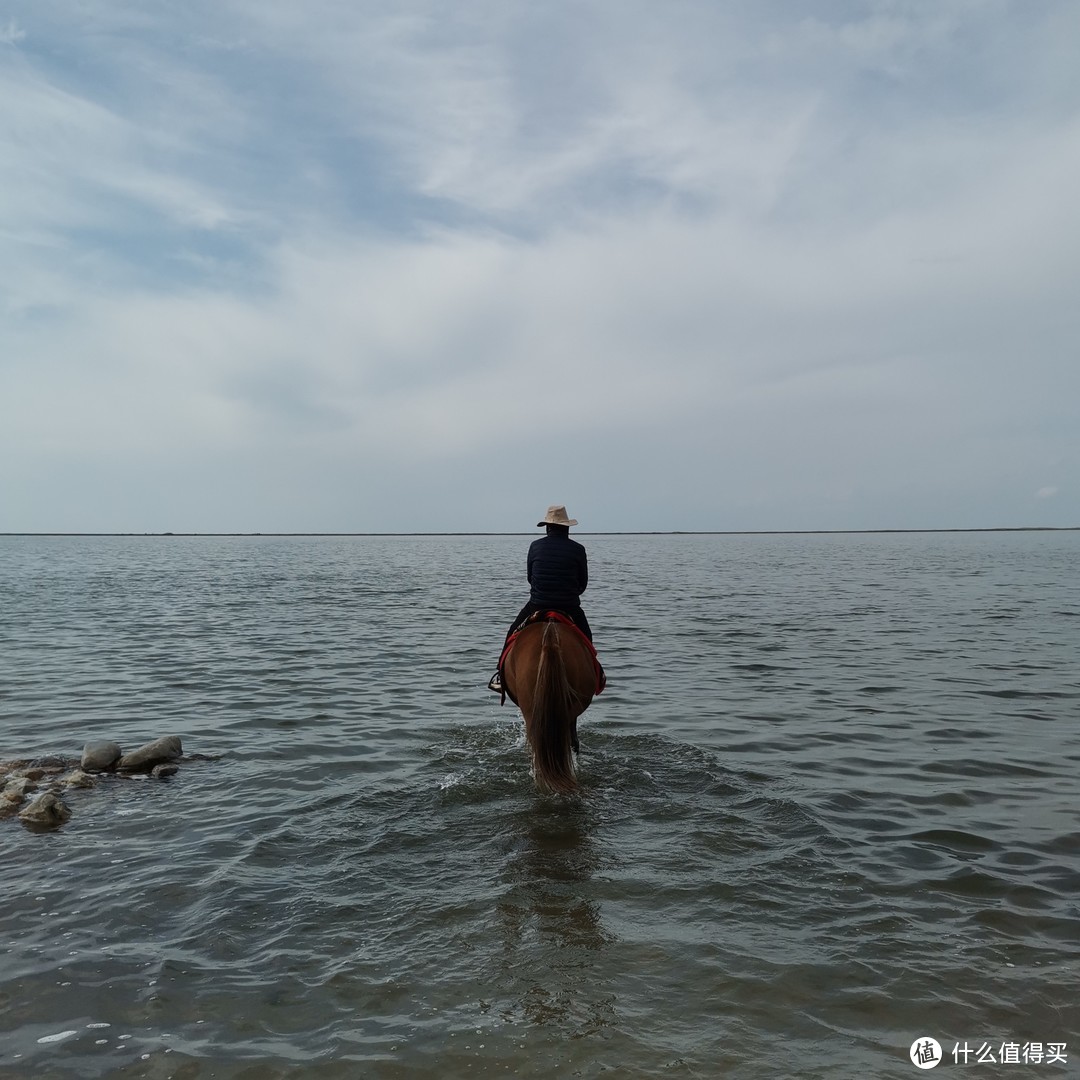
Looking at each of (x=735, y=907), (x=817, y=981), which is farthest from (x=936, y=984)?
(x=735, y=907)

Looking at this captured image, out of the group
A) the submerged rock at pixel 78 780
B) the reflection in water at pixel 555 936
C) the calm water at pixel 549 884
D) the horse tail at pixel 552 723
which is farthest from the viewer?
the submerged rock at pixel 78 780

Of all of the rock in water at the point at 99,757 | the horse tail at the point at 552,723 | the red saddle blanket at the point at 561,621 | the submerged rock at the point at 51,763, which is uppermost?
the red saddle blanket at the point at 561,621

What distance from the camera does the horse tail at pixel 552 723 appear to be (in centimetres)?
959

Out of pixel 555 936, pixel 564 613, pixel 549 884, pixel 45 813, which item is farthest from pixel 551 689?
pixel 45 813

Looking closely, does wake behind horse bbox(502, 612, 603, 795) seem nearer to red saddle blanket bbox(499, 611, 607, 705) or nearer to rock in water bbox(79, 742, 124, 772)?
red saddle blanket bbox(499, 611, 607, 705)

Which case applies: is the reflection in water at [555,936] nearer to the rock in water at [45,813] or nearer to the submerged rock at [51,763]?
the rock in water at [45,813]

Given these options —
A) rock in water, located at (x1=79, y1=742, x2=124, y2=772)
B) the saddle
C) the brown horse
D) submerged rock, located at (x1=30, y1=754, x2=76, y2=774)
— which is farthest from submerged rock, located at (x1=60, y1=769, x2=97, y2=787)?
the brown horse

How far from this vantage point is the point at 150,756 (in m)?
10.9

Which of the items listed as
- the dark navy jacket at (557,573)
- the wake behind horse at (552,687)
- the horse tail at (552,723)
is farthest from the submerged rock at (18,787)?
the dark navy jacket at (557,573)

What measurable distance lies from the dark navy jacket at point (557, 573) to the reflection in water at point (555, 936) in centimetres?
324

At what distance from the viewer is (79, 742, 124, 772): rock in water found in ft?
35.3

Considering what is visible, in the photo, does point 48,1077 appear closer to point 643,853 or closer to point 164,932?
point 164,932

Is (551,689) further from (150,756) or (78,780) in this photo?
(78,780)

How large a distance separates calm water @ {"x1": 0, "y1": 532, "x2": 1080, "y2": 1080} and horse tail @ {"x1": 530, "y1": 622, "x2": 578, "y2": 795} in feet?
1.04
